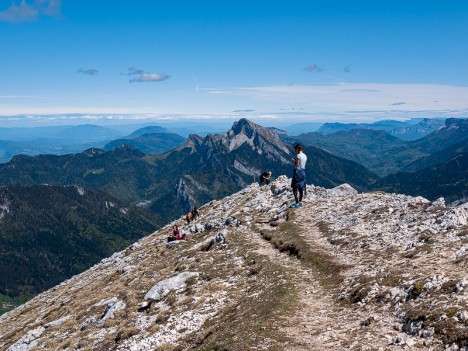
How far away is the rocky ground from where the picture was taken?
15773 mm

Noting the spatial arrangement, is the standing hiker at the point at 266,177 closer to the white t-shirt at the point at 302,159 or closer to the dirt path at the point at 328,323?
the white t-shirt at the point at 302,159

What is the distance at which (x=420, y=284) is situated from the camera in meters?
17.5

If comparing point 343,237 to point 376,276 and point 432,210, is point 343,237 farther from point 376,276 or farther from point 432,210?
point 376,276

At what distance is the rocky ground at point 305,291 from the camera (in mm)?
15773

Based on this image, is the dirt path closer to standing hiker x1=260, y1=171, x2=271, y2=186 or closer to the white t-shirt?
the white t-shirt

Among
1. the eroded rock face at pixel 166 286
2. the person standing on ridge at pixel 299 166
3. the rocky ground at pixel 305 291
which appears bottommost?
the eroded rock face at pixel 166 286

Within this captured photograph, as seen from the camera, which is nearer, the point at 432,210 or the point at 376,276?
the point at 376,276

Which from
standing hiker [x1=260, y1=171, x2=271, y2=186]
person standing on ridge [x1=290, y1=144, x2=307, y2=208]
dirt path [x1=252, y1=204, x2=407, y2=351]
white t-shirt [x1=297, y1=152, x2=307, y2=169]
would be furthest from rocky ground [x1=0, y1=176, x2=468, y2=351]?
standing hiker [x1=260, y1=171, x2=271, y2=186]

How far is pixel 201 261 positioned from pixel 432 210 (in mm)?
21143

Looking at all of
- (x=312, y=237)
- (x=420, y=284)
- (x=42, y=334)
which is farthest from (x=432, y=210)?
(x=42, y=334)

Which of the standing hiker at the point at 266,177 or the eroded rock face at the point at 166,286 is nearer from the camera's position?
the eroded rock face at the point at 166,286

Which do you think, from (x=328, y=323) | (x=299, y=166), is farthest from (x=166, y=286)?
(x=299, y=166)

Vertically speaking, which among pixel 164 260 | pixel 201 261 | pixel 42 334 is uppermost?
pixel 201 261

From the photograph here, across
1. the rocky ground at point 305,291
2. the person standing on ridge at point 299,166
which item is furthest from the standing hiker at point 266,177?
the person standing on ridge at point 299,166
